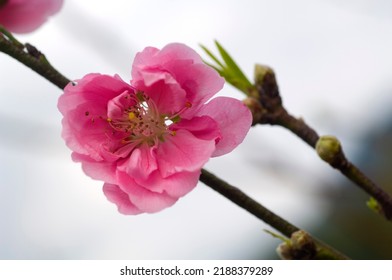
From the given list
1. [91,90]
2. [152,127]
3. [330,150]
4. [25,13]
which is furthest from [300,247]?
[25,13]

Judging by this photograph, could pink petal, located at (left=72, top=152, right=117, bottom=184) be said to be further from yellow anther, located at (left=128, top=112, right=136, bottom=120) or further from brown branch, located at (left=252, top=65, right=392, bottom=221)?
brown branch, located at (left=252, top=65, right=392, bottom=221)

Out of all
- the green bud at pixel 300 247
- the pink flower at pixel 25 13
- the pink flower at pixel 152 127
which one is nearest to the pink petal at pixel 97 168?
the pink flower at pixel 152 127

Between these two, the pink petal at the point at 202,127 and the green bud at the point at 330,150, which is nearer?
the pink petal at the point at 202,127

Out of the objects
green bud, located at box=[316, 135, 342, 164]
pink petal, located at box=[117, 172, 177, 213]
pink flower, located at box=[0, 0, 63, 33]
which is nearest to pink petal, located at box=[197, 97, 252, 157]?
pink petal, located at box=[117, 172, 177, 213]

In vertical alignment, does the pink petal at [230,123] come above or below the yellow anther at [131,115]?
below

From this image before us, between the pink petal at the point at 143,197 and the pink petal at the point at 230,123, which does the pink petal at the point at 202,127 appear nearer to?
the pink petal at the point at 230,123

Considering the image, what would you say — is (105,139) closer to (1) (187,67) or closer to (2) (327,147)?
(1) (187,67)
